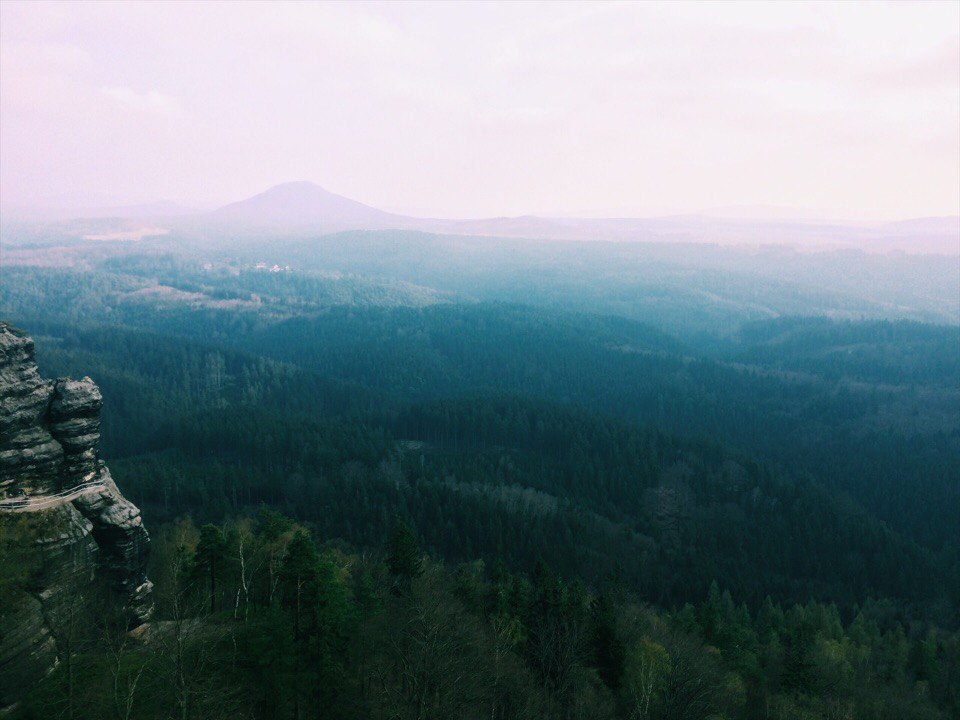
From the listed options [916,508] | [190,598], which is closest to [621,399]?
[916,508]

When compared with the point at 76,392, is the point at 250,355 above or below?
below

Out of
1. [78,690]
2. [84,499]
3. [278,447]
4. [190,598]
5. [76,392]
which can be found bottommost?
[278,447]

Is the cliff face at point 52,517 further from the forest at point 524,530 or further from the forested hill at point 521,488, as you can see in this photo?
the forested hill at point 521,488

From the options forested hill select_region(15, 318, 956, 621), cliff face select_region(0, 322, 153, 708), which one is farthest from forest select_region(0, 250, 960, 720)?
cliff face select_region(0, 322, 153, 708)

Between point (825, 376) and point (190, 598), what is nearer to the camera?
point (190, 598)

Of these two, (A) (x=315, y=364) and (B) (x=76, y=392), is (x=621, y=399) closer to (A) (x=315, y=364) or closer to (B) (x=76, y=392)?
(A) (x=315, y=364)

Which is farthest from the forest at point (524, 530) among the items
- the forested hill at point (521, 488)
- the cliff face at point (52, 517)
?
the cliff face at point (52, 517)

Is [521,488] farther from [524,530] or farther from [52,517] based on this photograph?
[52,517]

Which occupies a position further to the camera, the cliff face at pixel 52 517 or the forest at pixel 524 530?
the forest at pixel 524 530
